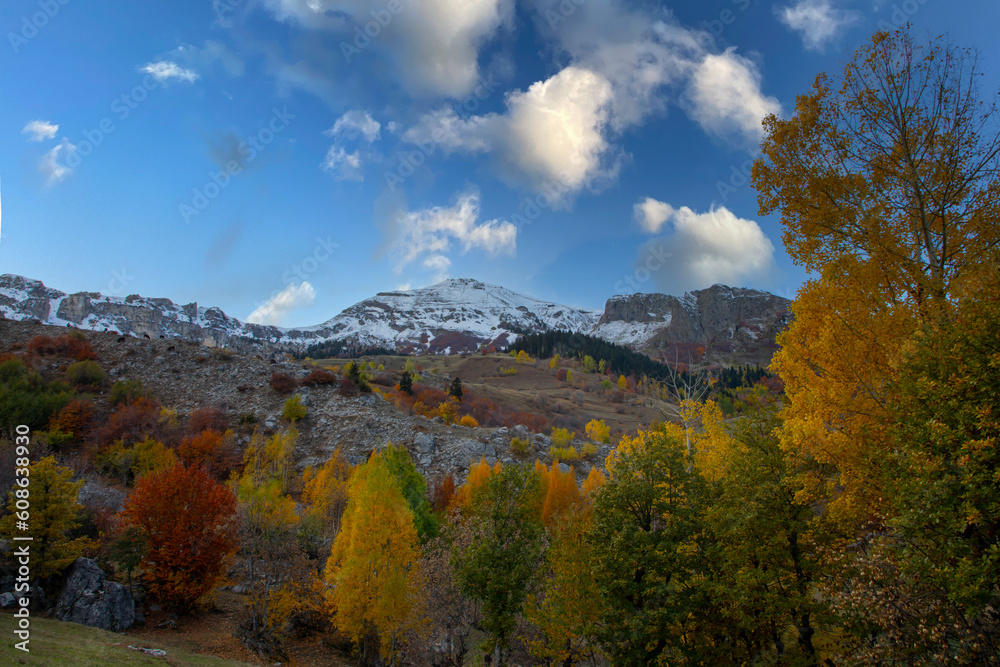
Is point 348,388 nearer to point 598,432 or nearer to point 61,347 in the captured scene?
point 61,347

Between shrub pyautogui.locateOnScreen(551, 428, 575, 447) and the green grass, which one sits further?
shrub pyautogui.locateOnScreen(551, 428, 575, 447)

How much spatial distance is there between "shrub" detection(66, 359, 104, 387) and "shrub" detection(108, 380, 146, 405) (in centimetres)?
222

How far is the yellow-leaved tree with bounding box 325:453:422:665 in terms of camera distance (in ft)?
70.0

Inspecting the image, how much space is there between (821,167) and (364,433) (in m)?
52.7

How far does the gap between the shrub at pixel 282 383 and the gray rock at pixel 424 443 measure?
20846 mm

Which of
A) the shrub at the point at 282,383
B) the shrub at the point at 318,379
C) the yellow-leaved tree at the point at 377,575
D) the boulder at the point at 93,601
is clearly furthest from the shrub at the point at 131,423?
the yellow-leaved tree at the point at 377,575

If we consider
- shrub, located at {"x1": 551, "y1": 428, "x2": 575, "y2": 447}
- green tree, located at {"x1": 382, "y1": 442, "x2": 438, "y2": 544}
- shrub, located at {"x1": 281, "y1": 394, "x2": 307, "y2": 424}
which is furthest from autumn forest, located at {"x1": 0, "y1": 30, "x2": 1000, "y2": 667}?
shrub, located at {"x1": 551, "y1": 428, "x2": 575, "y2": 447}

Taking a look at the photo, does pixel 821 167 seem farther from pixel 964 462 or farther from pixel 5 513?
pixel 5 513

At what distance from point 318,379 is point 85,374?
88.2 feet

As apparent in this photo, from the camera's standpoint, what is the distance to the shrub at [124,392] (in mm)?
52219

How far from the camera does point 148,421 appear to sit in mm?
47906

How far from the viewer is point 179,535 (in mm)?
24094

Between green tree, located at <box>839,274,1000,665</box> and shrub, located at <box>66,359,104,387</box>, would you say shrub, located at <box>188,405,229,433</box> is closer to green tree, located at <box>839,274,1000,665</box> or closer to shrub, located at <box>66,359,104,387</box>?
shrub, located at <box>66,359,104,387</box>

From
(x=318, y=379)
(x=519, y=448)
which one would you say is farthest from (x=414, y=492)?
(x=318, y=379)
